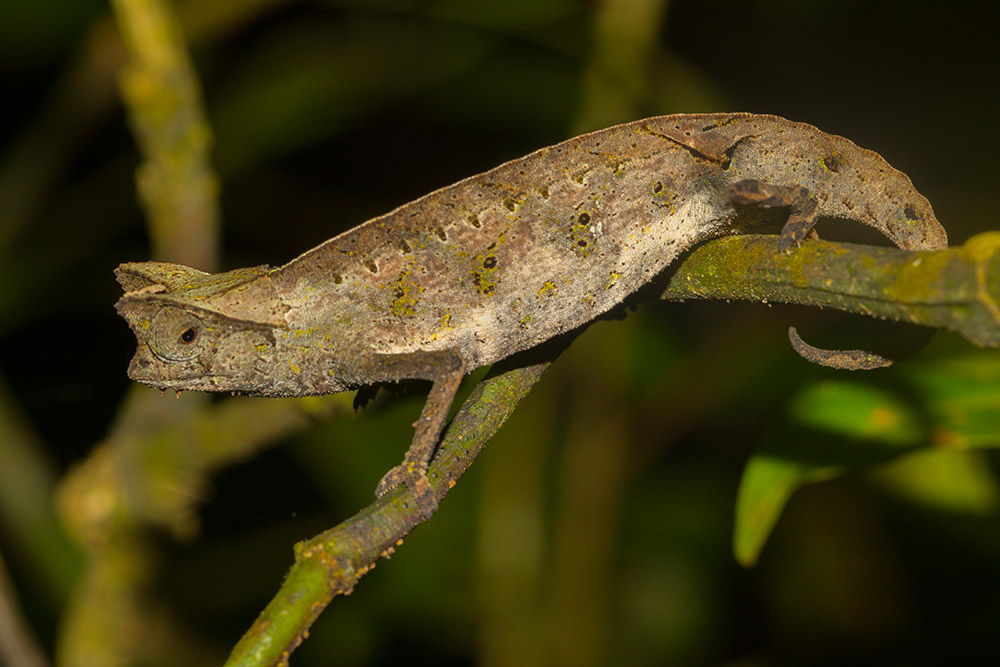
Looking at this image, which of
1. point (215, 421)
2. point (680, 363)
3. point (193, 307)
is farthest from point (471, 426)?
point (680, 363)

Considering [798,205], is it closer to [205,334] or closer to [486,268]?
[486,268]

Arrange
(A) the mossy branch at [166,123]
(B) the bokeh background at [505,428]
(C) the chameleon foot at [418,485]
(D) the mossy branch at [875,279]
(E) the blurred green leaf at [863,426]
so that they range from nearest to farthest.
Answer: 1. (D) the mossy branch at [875,279]
2. (C) the chameleon foot at [418,485]
3. (E) the blurred green leaf at [863,426]
4. (A) the mossy branch at [166,123]
5. (B) the bokeh background at [505,428]

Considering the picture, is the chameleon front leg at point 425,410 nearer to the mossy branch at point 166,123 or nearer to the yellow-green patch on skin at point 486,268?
the yellow-green patch on skin at point 486,268

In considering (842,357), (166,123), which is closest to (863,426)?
(842,357)

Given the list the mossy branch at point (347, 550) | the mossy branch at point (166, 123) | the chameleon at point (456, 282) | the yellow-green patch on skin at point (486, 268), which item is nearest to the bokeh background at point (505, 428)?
the chameleon at point (456, 282)

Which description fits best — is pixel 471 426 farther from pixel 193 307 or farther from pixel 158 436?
pixel 158 436

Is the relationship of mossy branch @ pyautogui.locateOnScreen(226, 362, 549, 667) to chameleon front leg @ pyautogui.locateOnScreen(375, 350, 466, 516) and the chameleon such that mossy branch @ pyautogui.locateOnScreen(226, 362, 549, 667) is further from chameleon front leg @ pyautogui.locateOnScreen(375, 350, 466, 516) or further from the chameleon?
the chameleon

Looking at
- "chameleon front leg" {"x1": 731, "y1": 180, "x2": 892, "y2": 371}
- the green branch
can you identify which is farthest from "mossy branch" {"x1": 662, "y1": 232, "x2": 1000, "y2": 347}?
"chameleon front leg" {"x1": 731, "y1": 180, "x2": 892, "y2": 371}
